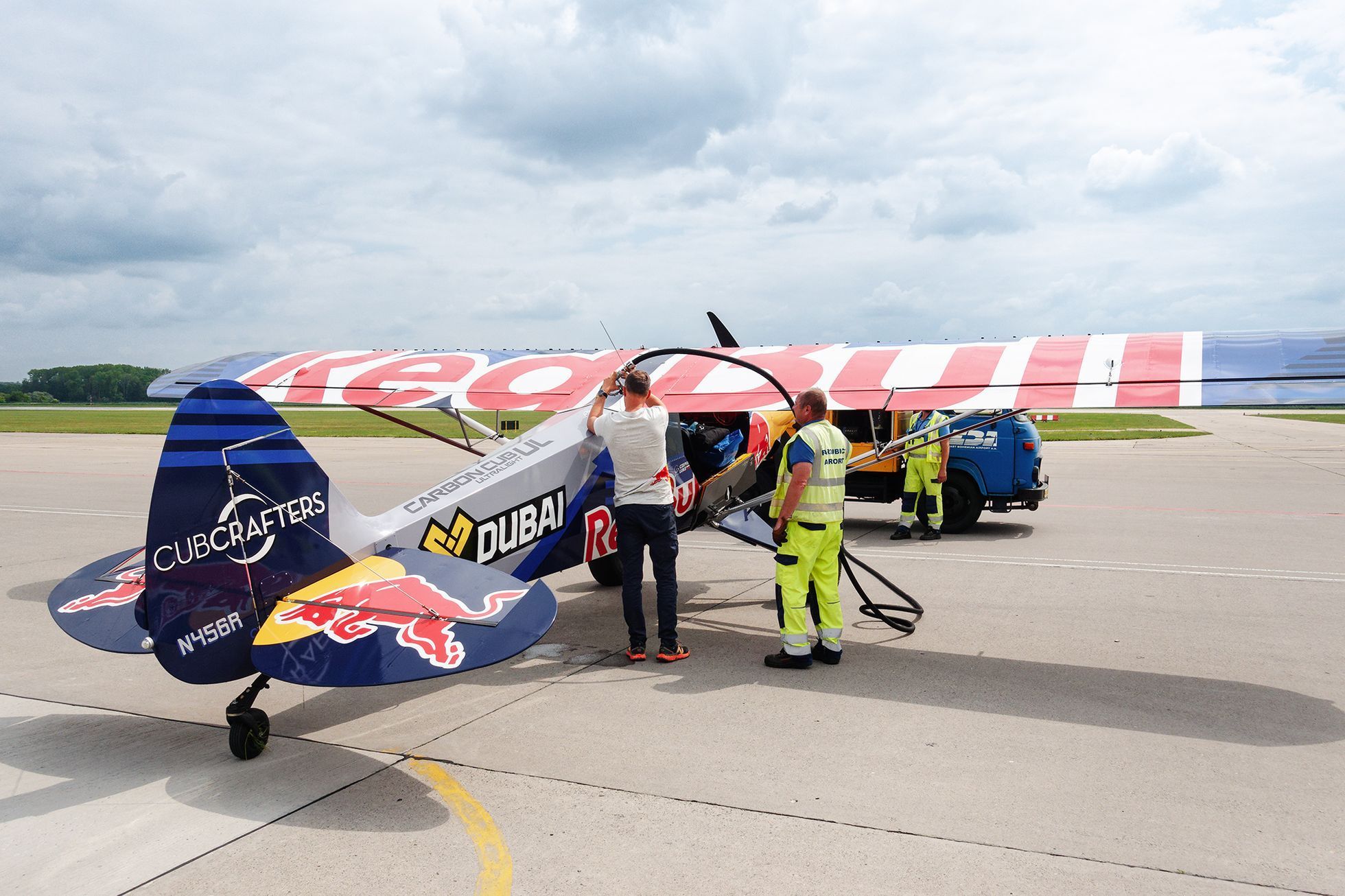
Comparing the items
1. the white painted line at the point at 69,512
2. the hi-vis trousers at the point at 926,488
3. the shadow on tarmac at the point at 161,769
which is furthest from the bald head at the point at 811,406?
the white painted line at the point at 69,512

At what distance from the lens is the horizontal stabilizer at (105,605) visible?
4637 millimetres

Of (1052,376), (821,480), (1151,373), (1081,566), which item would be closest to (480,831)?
(821,480)

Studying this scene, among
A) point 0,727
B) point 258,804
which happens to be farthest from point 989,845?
point 0,727

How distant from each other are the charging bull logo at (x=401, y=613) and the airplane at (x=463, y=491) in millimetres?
11

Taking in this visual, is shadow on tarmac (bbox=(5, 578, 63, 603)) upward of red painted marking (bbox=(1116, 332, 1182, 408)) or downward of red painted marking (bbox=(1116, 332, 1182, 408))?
downward

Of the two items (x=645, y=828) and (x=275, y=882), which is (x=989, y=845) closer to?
(x=645, y=828)

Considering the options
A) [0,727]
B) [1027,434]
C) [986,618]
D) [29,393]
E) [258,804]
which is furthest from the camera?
[29,393]

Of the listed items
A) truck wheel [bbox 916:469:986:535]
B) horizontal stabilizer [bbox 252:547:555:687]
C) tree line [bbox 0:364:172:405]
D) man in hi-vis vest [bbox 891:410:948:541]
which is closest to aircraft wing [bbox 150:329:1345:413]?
horizontal stabilizer [bbox 252:547:555:687]

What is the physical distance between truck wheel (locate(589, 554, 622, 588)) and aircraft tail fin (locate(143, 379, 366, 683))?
14.7 feet

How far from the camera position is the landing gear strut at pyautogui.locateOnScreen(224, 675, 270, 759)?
15.4 ft

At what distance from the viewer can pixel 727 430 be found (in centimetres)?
851

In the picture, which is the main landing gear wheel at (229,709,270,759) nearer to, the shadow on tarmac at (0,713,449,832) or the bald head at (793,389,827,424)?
the shadow on tarmac at (0,713,449,832)

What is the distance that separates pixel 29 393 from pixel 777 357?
18186cm

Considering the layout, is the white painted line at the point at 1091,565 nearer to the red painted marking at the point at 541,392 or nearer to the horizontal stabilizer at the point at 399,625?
the red painted marking at the point at 541,392
